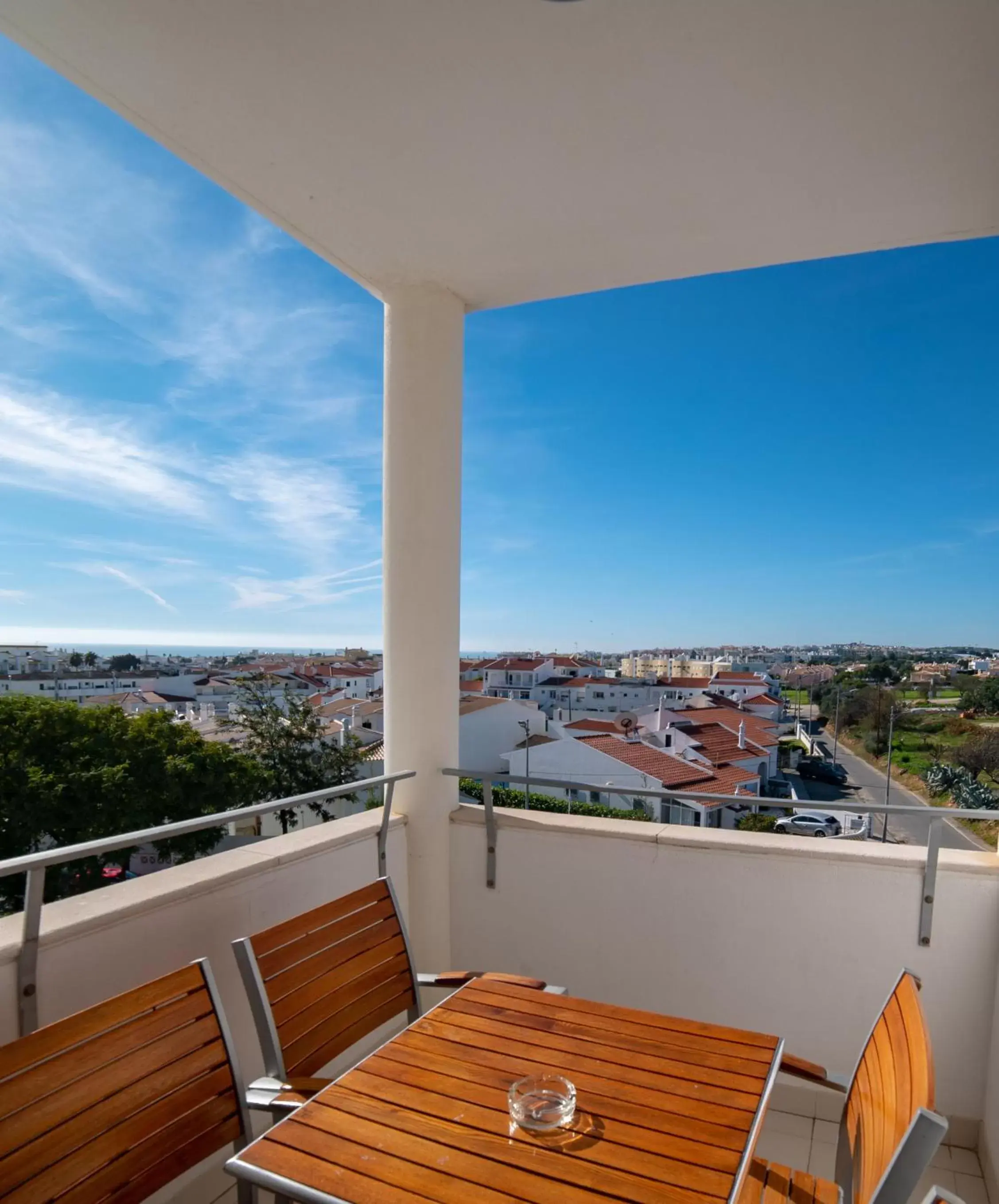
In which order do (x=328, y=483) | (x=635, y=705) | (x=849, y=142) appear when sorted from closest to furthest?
(x=849, y=142) → (x=635, y=705) → (x=328, y=483)

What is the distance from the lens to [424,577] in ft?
8.13

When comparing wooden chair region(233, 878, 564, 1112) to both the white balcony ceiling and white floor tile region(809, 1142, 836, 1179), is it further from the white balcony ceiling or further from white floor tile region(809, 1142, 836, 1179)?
the white balcony ceiling

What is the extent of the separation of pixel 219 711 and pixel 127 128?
1063 centimetres

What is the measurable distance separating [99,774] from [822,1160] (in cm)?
1580

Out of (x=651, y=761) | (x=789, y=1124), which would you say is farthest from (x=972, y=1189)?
(x=651, y=761)

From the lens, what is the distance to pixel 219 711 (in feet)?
37.1

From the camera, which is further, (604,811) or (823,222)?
(604,811)

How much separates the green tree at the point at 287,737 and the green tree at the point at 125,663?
11.9ft

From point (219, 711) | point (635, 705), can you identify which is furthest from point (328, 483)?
point (635, 705)

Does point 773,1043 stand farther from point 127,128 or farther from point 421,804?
point 127,128

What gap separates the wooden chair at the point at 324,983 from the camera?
1372mm

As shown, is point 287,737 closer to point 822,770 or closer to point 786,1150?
point 822,770

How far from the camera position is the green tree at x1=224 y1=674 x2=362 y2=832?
1124 centimetres

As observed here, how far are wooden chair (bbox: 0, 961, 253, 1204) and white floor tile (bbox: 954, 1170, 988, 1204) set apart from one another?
176cm
